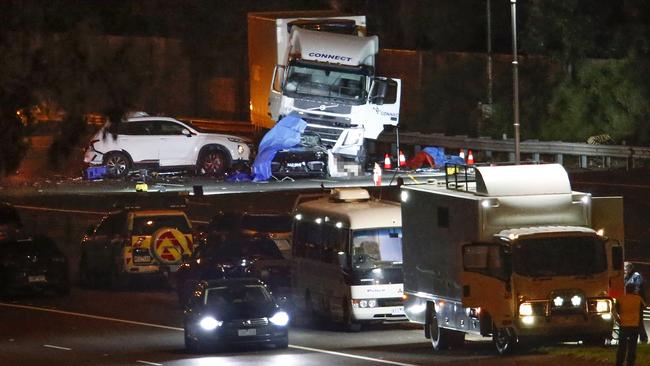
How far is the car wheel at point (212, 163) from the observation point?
165ft

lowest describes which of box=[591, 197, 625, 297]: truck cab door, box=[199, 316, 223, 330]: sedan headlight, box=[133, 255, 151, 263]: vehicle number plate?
box=[199, 316, 223, 330]: sedan headlight

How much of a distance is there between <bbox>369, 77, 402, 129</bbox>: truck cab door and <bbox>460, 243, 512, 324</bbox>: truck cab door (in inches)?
968

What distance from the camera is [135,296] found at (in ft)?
121

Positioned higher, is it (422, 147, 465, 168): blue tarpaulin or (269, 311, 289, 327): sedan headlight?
(422, 147, 465, 168): blue tarpaulin

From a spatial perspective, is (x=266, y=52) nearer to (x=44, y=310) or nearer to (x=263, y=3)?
(x=44, y=310)

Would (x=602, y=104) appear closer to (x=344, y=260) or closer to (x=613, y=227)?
(x=344, y=260)

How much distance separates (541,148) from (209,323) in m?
25.8

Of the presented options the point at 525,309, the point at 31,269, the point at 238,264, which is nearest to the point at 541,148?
the point at 238,264

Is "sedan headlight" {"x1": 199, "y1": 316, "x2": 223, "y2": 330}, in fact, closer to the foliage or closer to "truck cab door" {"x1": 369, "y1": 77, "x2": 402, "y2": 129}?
"truck cab door" {"x1": 369, "y1": 77, "x2": 402, "y2": 129}

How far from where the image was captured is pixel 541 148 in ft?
167

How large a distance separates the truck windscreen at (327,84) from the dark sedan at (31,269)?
1324 cm

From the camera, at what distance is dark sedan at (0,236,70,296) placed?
118 feet

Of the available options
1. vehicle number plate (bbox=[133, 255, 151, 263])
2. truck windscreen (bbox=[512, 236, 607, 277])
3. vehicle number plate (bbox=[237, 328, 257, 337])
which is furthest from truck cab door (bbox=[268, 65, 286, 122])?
truck windscreen (bbox=[512, 236, 607, 277])

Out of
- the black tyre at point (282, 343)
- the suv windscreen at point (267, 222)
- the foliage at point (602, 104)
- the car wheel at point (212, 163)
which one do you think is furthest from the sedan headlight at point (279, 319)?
the foliage at point (602, 104)
